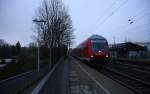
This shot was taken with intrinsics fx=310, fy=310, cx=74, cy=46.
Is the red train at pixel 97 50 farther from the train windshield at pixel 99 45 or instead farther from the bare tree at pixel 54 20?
the bare tree at pixel 54 20

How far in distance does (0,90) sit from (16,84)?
279 centimetres

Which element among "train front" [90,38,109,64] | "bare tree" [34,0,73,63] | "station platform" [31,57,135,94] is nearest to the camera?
"station platform" [31,57,135,94]

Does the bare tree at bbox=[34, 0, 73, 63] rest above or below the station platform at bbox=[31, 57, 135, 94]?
above

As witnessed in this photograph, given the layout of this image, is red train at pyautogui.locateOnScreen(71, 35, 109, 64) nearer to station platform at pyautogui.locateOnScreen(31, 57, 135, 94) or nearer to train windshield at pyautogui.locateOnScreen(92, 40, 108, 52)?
train windshield at pyautogui.locateOnScreen(92, 40, 108, 52)

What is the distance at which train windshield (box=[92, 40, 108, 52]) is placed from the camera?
117 feet

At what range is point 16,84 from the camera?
1367 centimetres

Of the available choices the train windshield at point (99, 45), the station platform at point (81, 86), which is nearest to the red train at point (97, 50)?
the train windshield at point (99, 45)

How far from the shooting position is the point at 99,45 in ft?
118

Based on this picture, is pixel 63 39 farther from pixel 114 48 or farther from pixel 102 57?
pixel 102 57

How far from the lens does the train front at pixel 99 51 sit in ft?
114

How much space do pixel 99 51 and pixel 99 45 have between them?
800 millimetres

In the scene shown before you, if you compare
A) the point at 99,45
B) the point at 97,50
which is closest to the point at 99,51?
the point at 97,50

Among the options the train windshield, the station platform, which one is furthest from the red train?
the station platform

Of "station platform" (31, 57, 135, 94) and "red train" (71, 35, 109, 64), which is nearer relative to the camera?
"station platform" (31, 57, 135, 94)
